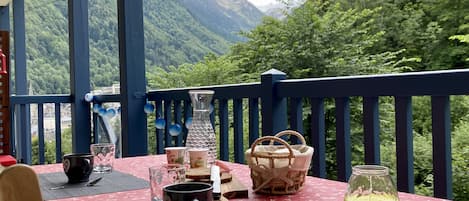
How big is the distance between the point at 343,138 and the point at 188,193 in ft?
4.35

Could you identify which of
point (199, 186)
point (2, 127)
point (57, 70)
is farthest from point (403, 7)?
point (199, 186)

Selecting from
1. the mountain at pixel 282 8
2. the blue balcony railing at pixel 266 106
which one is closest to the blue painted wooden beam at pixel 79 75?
the blue balcony railing at pixel 266 106

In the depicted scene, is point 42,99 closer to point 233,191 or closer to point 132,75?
point 132,75

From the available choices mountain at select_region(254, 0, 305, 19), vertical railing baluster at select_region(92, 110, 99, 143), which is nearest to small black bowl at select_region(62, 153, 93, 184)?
vertical railing baluster at select_region(92, 110, 99, 143)

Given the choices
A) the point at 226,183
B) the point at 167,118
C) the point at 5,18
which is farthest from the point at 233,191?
the point at 5,18

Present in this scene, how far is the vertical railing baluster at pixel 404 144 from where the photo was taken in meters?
1.73

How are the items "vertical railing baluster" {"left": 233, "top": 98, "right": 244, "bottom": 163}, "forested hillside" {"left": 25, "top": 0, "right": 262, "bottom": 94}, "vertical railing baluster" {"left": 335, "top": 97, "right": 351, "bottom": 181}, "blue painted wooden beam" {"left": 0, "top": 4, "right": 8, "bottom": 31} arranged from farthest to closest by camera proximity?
"blue painted wooden beam" {"left": 0, "top": 4, "right": 8, "bottom": 31}
"forested hillside" {"left": 25, "top": 0, "right": 262, "bottom": 94}
"vertical railing baluster" {"left": 233, "top": 98, "right": 244, "bottom": 163}
"vertical railing baluster" {"left": 335, "top": 97, "right": 351, "bottom": 181}

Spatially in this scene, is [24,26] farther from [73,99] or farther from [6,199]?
[6,199]

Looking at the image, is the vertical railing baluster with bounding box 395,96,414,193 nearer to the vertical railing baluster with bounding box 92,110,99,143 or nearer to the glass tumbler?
the glass tumbler

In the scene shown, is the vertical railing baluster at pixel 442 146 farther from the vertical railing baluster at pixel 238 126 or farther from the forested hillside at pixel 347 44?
the forested hillside at pixel 347 44

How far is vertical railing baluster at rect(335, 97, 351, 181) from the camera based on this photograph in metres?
1.96

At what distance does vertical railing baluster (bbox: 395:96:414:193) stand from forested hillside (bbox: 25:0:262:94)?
301cm

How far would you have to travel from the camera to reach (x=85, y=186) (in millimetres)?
1225

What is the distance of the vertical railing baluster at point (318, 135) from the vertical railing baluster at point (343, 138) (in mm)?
104
